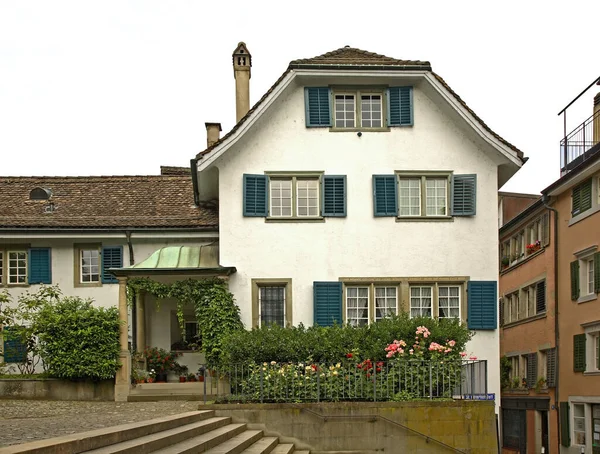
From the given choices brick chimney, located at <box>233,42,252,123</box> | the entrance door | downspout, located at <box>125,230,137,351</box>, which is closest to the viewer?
downspout, located at <box>125,230,137,351</box>

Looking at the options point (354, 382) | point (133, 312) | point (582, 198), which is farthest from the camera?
point (582, 198)

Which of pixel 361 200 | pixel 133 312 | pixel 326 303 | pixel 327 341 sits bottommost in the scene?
pixel 327 341

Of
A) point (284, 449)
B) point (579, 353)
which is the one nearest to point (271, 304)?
point (284, 449)

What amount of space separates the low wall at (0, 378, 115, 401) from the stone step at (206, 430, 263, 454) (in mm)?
5952

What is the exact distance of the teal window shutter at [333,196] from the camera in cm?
2308

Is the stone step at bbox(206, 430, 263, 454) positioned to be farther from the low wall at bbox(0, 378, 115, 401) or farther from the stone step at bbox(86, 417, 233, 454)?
the low wall at bbox(0, 378, 115, 401)

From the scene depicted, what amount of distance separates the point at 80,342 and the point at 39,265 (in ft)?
14.7

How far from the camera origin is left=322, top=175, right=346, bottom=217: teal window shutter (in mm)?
23078

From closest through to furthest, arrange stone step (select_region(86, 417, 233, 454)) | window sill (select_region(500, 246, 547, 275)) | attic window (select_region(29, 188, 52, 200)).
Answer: stone step (select_region(86, 417, 233, 454))
attic window (select_region(29, 188, 52, 200))
window sill (select_region(500, 246, 547, 275))

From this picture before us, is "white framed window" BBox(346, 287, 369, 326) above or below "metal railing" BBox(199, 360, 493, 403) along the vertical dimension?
above

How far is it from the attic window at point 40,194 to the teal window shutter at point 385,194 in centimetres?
1022

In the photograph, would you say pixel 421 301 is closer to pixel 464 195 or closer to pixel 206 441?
pixel 464 195

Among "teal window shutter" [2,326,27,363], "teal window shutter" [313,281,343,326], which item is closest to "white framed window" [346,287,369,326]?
"teal window shutter" [313,281,343,326]

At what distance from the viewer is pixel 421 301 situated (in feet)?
75.2
